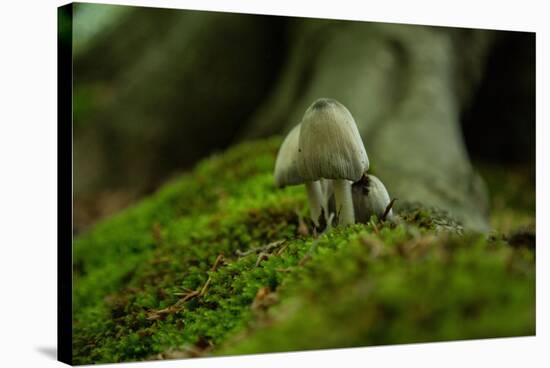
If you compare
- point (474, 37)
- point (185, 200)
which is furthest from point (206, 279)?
point (474, 37)

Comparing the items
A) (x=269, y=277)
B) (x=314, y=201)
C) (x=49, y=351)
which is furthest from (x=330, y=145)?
(x=49, y=351)

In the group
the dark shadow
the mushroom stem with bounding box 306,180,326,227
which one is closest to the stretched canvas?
the mushroom stem with bounding box 306,180,326,227

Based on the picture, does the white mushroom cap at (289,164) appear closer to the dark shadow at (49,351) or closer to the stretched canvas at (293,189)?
the stretched canvas at (293,189)

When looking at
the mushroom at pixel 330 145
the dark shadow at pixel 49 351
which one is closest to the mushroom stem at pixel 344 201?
the mushroom at pixel 330 145

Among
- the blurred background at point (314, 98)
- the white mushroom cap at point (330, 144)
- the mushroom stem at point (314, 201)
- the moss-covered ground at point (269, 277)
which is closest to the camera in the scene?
the moss-covered ground at point (269, 277)

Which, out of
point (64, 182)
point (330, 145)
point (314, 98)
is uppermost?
point (314, 98)

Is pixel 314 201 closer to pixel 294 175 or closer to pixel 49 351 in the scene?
pixel 294 175
